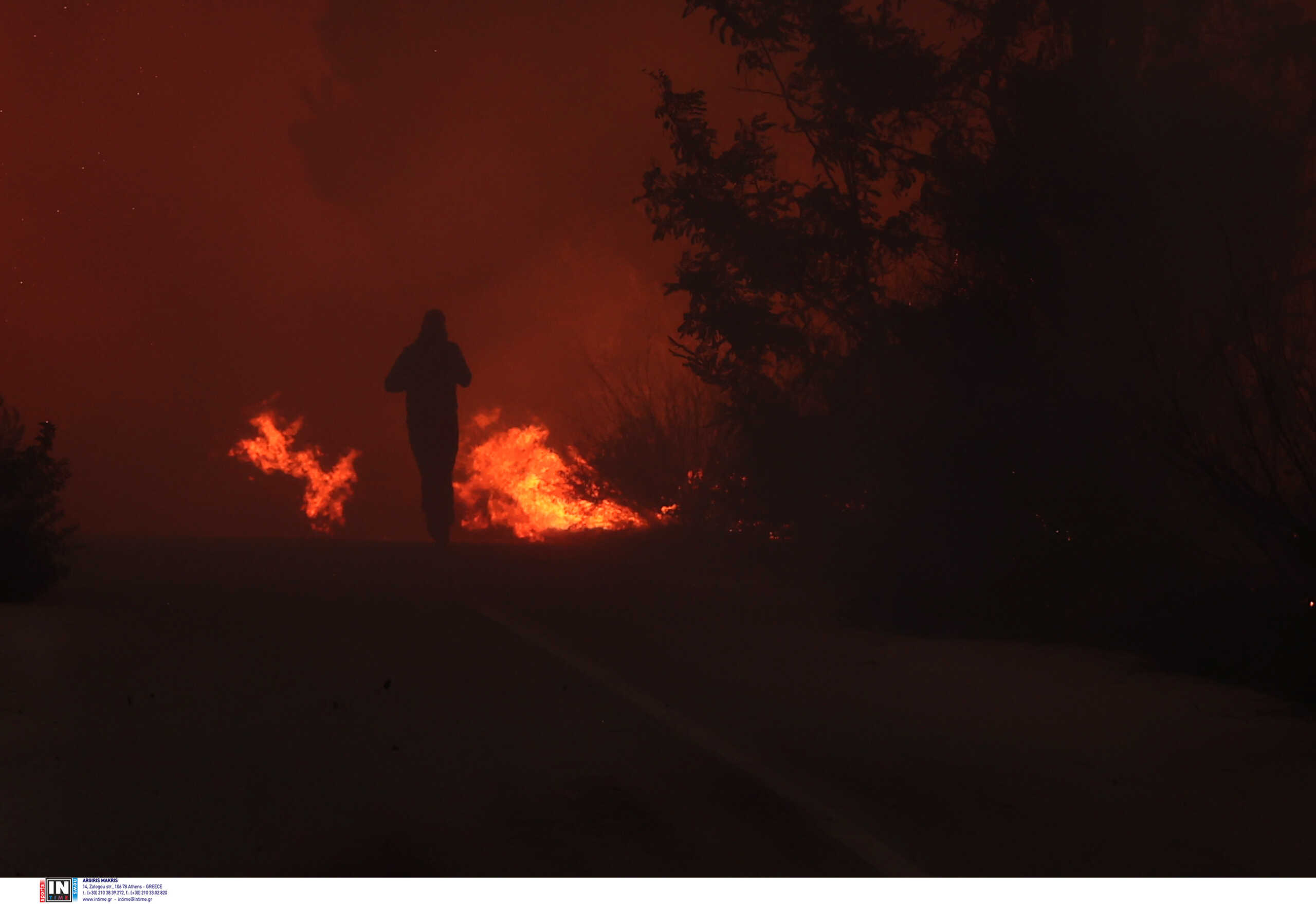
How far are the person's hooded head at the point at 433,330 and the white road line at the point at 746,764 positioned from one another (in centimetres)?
789

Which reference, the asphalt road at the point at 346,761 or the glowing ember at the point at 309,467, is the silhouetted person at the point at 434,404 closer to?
the asphalt road at the point at 346,761

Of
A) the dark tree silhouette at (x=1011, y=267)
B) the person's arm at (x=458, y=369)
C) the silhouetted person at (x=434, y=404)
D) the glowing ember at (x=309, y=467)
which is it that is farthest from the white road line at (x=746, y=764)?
the glowing ember at (x=309, y=467)

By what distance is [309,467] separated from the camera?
69.7m

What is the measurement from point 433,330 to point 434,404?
2.82 feet

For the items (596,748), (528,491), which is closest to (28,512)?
(596,748)

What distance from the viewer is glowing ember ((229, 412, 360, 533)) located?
227 feet

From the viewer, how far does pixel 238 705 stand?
8.32 metres

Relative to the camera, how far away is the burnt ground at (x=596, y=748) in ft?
19.5

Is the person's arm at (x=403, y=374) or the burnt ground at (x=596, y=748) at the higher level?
the person's arm at (x=403, y=374)

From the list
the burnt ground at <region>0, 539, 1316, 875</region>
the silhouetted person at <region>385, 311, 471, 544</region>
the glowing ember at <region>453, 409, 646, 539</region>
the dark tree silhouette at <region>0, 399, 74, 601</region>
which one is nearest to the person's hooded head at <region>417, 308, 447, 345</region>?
the silhouetted person at <region>385, 311, 471, 544</region>

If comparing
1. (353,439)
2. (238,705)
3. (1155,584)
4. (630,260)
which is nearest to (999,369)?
(1155,584)

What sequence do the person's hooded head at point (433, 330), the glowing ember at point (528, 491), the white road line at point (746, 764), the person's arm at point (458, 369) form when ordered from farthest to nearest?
the glowing ember at point (528, 491), the person's arm at point (458, 369), the person's hooded head at point (433, 330), the white road line at point (746, 764)

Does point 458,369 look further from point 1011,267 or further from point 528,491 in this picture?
point 528,491
